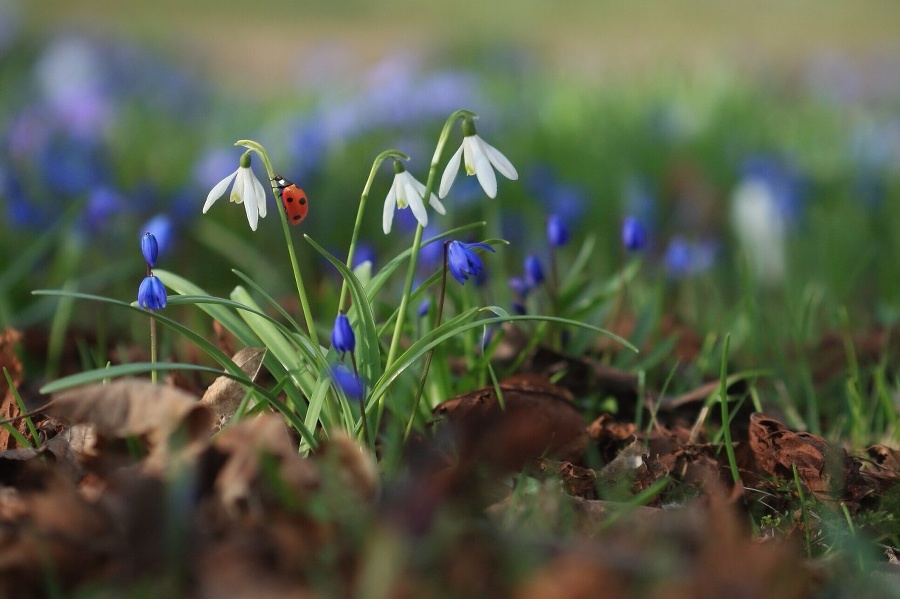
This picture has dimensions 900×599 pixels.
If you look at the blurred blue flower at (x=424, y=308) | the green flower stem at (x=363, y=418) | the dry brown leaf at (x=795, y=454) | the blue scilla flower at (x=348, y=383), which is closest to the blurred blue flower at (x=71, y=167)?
the blurred blue flower at (x=424, y=308)

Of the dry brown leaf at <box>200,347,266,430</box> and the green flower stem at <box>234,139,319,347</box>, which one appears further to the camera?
the dry brown leaf at <box>200,347,266,430</box>

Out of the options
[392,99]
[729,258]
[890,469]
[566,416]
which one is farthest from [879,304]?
[392,99]

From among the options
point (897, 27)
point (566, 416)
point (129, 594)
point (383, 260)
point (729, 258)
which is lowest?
point (897, 27)

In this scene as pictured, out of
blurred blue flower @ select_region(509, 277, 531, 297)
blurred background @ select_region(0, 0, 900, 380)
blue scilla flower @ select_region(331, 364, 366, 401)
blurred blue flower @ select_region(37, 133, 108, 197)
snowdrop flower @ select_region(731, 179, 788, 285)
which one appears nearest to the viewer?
blue scilla flower @ select_region(331, 364, 366, 401)

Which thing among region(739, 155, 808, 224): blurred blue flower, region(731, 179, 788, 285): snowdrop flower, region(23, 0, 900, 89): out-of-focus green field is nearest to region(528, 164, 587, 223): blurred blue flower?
region(731, 179, 788, 285): snowdrop flower

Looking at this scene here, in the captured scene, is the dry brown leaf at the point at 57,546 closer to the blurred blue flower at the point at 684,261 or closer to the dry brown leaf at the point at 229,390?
the dry brown leaf at the point at 229,390

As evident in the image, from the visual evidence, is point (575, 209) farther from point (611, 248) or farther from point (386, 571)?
point (386, 571)

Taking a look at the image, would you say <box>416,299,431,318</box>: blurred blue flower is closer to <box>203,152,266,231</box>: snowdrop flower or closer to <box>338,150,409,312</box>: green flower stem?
<box>338,150,409,312</box>: green flower stem
